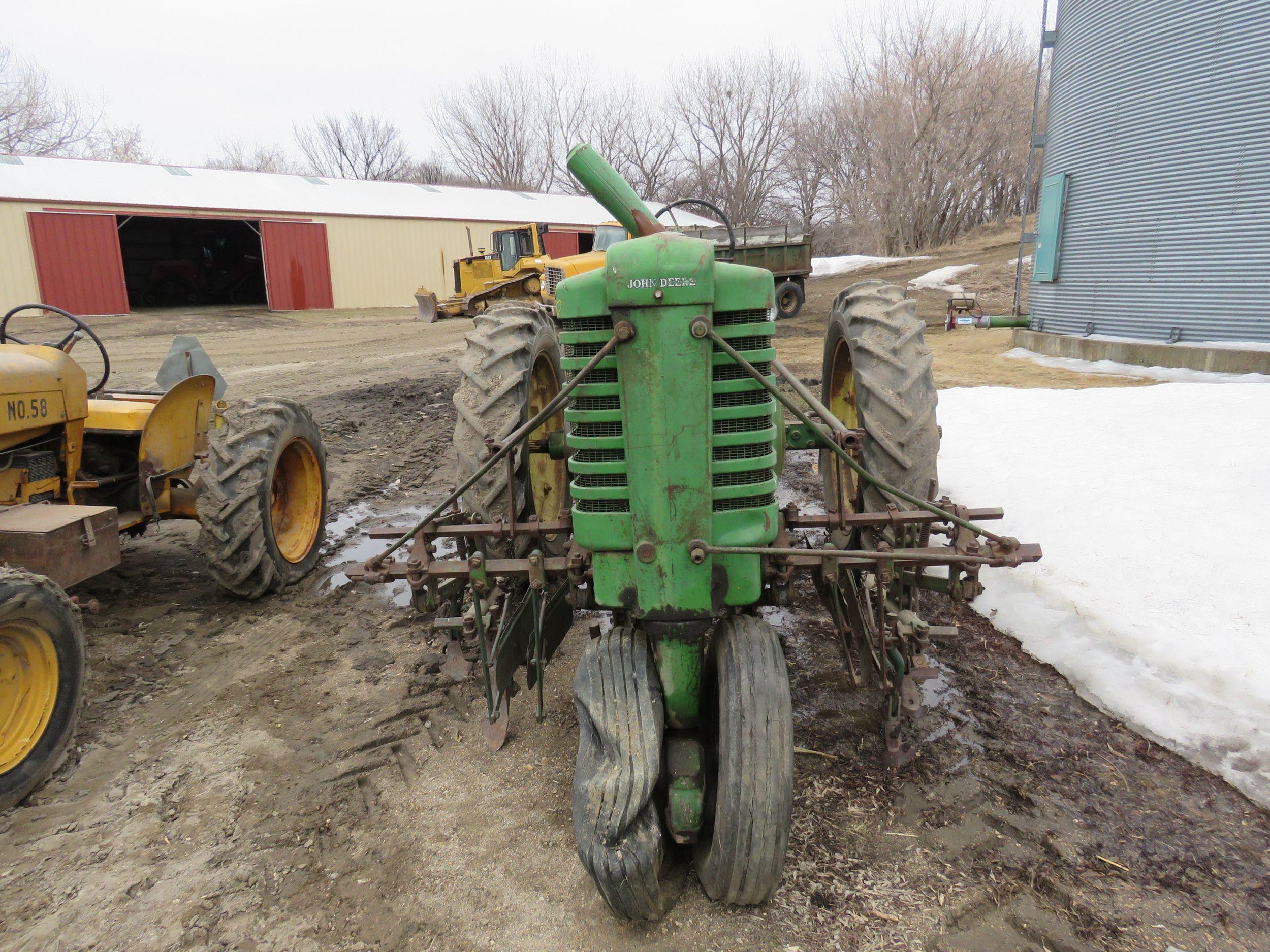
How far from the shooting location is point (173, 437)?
15.8ft

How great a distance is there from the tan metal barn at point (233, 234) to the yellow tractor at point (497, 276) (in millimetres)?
821

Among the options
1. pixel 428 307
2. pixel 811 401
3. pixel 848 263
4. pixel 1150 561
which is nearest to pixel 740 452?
pixel 811 401

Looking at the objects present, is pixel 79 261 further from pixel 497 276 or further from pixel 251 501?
pixel 251 501

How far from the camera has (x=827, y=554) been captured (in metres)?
2.54

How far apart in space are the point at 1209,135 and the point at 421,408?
10212 millimetres

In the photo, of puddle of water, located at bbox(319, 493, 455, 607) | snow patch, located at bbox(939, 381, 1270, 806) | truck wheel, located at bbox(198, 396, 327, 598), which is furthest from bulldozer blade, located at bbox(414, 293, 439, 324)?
snow patch, located at bbox(939, 381, 1270, 806)

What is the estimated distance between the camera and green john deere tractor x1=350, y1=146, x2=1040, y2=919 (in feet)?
7.57

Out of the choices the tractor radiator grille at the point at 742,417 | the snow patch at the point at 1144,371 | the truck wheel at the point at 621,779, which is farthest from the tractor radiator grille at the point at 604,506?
the snow patch at the point at 1144,371

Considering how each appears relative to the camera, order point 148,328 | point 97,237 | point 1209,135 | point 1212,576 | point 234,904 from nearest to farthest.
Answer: point 234,904 → point 1212,576 → point 1209,135 → point 148,328 → point 97,237

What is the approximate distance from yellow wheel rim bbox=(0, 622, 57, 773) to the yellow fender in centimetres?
161

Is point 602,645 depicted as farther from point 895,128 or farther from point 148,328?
point 895,128

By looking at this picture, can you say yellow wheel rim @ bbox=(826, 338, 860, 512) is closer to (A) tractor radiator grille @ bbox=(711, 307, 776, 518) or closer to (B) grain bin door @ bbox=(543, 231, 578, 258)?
(A) tractor radiator grille @ bbox=(711, 307, 776, 518)

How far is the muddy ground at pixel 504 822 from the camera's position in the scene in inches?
93.3

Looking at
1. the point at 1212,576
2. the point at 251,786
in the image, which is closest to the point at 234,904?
the point at 251,786
